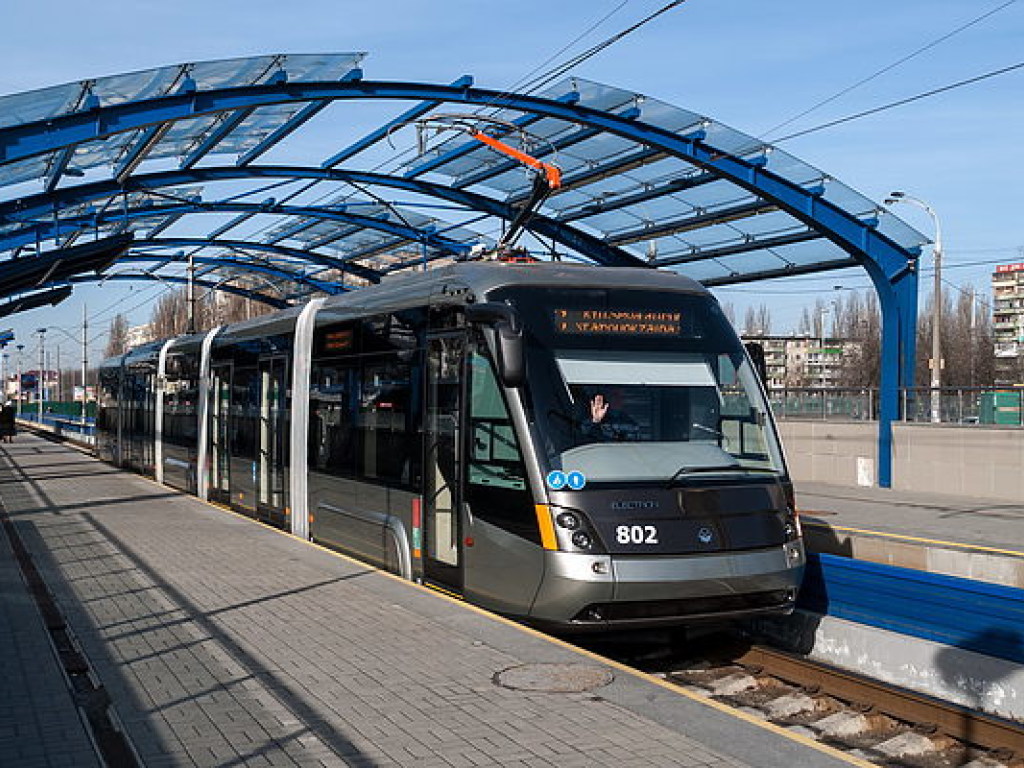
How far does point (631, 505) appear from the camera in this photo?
28.0 ft

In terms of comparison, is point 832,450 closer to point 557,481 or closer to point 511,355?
point 557,481

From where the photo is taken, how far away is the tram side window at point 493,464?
29.1 ft

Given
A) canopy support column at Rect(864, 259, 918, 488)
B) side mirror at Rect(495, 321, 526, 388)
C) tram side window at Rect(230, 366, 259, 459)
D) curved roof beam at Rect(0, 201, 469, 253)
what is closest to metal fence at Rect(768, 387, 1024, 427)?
canopy support column at Rect(864, 259, 918, 488)

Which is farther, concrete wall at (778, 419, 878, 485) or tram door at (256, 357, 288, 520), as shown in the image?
concrete wall at (778, 419, 878, 485)

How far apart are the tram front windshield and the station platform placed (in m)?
4.41

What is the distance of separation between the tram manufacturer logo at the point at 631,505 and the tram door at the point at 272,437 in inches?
315

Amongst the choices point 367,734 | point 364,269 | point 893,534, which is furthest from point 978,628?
point 364,269

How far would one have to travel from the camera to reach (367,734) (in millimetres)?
6293

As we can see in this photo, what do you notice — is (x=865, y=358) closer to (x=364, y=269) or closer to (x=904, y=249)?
(x=364, y=269)

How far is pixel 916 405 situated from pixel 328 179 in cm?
1489

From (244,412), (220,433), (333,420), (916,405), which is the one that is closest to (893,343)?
(916,405)

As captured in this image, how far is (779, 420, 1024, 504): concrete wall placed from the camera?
23328 mm

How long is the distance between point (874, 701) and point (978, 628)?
1152 millimetres

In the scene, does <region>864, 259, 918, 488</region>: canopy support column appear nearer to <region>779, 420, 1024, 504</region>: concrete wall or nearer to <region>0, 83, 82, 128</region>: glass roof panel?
<region>779, 420, 1024, 504</region>: concrete wall
